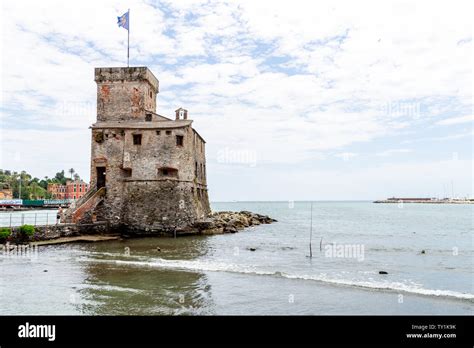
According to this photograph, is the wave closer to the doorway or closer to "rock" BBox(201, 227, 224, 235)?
"rock" BBox(201, 227, 224, 235)

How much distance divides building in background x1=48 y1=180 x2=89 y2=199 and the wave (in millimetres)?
109073

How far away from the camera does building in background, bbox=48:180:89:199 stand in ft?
408

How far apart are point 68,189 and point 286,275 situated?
411 feet

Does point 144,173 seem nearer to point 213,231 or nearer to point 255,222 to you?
point 213,231

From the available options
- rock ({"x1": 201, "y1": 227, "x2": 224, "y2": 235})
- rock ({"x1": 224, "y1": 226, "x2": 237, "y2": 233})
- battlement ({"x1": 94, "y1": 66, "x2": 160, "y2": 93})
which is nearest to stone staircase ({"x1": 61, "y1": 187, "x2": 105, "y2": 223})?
rock ({"x1": 201, "y1": 227, "x2": 224, "y2": 235})

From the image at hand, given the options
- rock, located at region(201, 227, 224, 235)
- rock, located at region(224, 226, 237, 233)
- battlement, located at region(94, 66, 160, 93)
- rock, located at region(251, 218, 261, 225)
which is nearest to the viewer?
battlement, located at region(94, 66, 160, 93)

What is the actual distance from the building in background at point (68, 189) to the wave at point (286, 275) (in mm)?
109073

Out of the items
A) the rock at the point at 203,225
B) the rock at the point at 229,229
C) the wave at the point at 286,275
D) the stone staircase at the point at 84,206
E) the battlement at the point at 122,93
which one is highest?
the battlement at the point at 122,93

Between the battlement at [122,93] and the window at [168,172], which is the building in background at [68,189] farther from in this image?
the window at [168,172]

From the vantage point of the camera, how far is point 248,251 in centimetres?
2861

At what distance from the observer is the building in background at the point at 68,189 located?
124 m

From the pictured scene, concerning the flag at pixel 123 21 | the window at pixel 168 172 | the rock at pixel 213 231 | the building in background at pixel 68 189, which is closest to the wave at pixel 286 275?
the window at pixel 168 172
